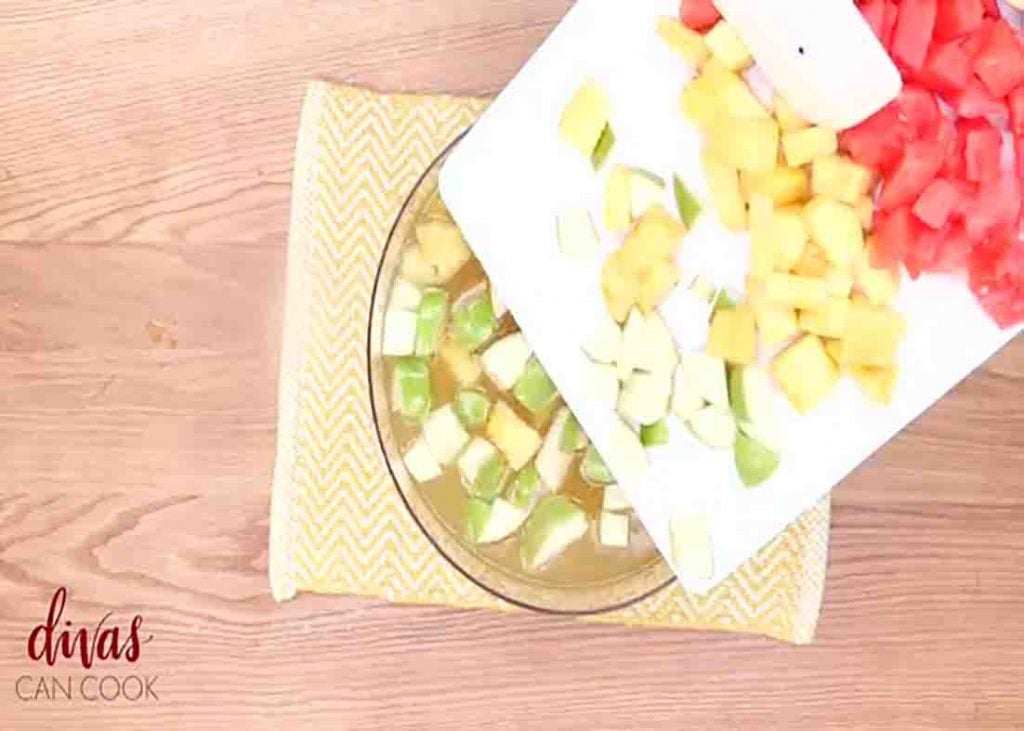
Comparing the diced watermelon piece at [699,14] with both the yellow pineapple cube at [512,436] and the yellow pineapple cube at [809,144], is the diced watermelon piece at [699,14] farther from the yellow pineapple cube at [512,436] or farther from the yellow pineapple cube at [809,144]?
the yellow pineapple cube at [512,436]

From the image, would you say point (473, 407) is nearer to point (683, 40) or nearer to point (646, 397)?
point (646, 397)

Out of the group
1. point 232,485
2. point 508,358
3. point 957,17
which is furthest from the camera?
point 232,485

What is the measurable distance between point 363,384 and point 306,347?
5 centimetres

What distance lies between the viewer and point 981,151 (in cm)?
86

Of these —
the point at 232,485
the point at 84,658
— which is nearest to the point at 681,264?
the point at 232,485

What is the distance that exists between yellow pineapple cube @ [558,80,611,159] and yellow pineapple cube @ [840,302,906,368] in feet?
0.60

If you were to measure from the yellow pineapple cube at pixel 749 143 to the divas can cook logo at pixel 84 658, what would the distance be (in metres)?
0.54

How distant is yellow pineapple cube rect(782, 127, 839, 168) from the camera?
871 millimetres

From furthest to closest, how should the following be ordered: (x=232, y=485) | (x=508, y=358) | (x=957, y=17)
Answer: (x=232, y=485) → (x=508, y=358) → (x=957, y=17)

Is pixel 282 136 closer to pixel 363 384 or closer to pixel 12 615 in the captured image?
pixel 363 384

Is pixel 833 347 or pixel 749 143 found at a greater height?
pixel 749 143

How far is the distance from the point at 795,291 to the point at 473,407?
8.9 inches

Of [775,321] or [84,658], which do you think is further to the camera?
[84,658]

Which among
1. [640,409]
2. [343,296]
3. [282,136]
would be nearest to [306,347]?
[343,296]
